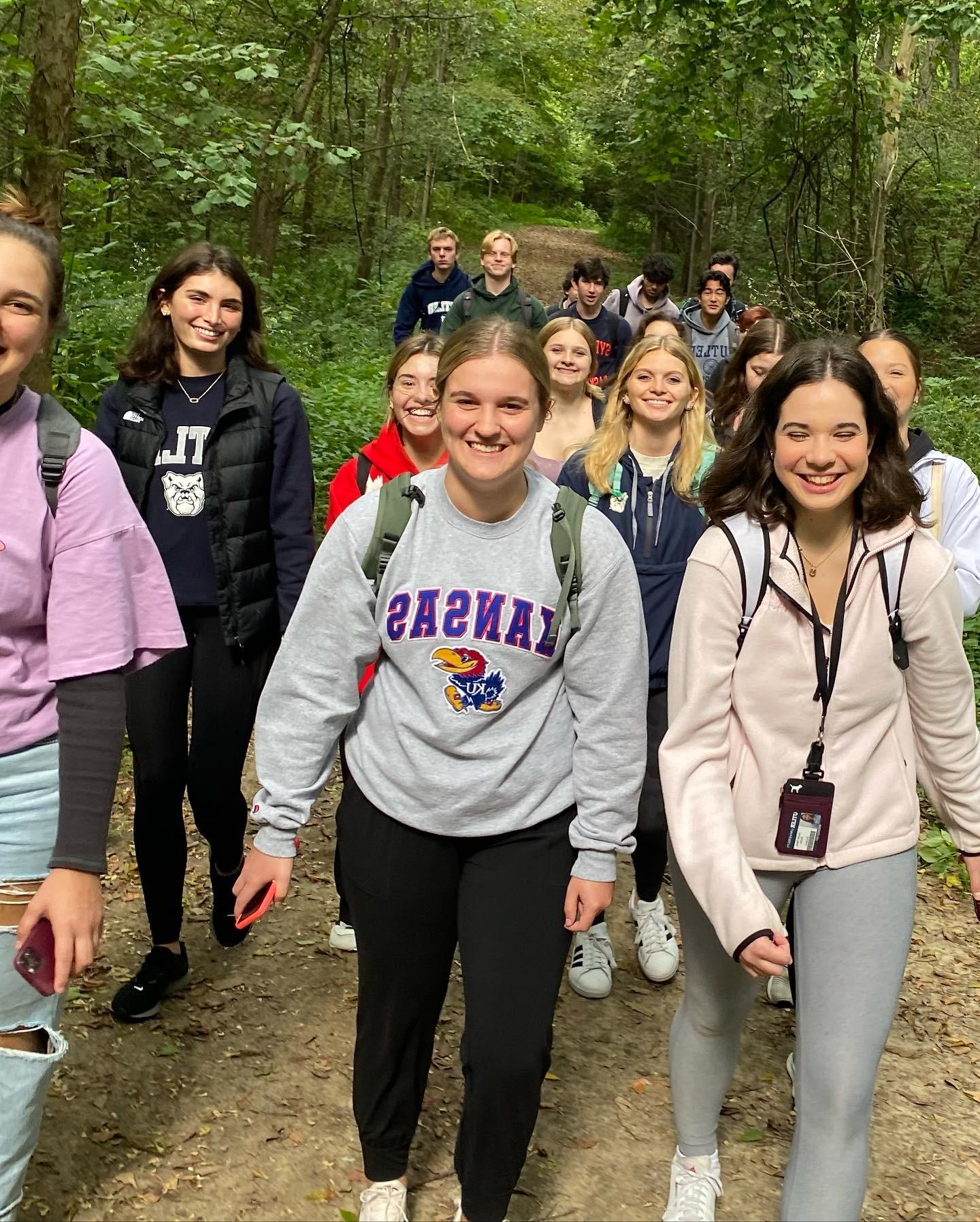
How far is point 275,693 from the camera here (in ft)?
9.18

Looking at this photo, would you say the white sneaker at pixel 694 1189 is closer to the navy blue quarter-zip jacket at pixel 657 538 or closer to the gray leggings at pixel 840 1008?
the gray leggings at pixel 840 1008

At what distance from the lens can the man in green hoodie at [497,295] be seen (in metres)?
8.98

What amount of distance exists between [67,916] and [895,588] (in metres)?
1.97

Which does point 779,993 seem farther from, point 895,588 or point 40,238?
point 40,238

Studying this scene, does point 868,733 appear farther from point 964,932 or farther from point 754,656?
point 964,932

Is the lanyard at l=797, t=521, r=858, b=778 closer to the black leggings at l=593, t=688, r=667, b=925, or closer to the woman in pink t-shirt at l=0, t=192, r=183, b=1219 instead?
the black leggings at l=593, t=688, r=667, b=925

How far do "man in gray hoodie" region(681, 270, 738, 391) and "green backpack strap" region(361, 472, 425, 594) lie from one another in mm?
7109

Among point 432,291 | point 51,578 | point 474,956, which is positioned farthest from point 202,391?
point 432,291

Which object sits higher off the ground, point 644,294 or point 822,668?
point 644,294

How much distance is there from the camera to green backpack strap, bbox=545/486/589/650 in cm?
267

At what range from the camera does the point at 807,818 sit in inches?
107

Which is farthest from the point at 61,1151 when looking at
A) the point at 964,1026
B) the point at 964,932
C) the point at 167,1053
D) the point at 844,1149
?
the point at 964,932

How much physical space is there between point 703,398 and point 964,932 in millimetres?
2882

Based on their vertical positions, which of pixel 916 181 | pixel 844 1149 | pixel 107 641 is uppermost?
pixel 916 181
